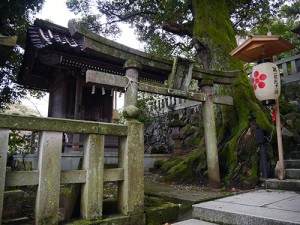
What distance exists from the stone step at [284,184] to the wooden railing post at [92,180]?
3877 mm

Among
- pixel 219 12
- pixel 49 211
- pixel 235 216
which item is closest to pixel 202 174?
pixel 235 216

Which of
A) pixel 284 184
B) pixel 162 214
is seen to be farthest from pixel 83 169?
pixel 284 184

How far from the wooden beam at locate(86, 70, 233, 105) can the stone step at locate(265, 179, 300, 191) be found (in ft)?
7.89

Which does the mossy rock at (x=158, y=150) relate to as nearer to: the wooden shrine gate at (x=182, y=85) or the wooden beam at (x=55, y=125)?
the wooden shrine gate at (x=182, y=85)

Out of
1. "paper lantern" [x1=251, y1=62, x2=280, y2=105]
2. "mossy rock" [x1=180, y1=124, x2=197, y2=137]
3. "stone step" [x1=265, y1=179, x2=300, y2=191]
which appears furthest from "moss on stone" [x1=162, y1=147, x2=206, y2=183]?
"mossy rock" [x1=180, y1=124, x2=197, y2=137]

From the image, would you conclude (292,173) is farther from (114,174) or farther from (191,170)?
(114,174)

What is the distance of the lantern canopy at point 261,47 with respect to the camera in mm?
5097

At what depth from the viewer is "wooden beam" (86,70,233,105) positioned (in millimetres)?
4465

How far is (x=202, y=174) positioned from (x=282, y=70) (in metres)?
6.80

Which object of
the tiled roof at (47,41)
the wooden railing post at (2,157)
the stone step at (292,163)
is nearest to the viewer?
the wooden railing post at (2,157)

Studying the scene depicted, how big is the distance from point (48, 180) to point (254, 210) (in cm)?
288

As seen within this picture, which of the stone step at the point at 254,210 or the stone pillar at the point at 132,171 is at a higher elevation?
the stone pillar at the point at 132,171

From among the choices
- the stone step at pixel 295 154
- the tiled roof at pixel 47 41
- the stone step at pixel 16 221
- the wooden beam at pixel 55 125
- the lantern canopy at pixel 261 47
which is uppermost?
the tiled roof at pixel 47 41

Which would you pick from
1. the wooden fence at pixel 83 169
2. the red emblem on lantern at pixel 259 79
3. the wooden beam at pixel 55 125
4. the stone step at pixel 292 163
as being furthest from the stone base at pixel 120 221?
the stone step at pixel 292 163
